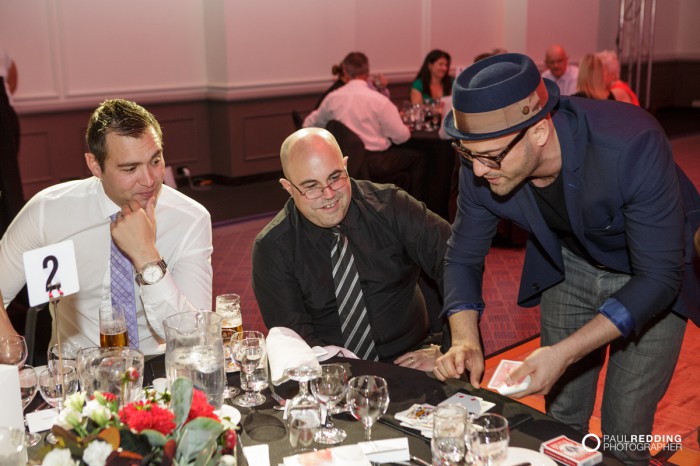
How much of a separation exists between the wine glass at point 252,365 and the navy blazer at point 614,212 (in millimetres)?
638

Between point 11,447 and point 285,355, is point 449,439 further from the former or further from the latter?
point 11,447

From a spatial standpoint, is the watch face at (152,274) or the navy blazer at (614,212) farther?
the watch face at (152,274)

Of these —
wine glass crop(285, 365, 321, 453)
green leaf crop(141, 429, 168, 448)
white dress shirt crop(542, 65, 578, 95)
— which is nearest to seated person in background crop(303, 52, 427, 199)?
white dress shirt crop(542, 65, 578, 95)

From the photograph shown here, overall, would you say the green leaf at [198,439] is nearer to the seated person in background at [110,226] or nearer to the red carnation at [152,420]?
the red carnation at [152,420]

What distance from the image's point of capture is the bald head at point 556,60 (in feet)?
27.1

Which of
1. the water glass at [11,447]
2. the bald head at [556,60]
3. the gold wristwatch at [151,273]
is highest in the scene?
the bald head at [556,60]

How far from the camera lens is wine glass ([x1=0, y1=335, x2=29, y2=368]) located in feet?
6.21

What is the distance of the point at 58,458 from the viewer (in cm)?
114

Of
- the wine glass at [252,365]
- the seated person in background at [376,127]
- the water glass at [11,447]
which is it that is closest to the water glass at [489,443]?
the wine glass at [252,365]

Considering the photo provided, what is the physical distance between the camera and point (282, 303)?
8.46 feet

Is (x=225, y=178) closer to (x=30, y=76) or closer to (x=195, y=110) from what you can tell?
(x=195, y=110)

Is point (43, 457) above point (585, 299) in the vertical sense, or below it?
above

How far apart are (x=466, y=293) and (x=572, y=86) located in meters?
6.83

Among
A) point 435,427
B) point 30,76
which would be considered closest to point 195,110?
point 30,76
